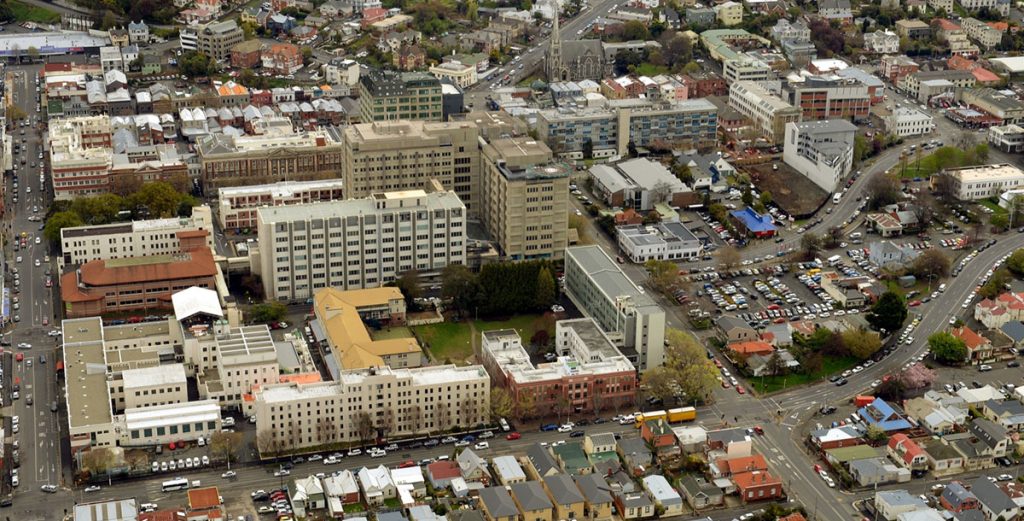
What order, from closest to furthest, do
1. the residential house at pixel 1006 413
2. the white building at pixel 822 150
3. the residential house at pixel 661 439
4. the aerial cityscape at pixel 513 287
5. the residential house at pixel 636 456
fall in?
1. the aerial cityscape at pixel 513 287
2. the residential house at pixel 636 456
3. the residential house at pixel 661 439
4. the residential house at pixel 1006 413
5. the white building at pixel 822 150

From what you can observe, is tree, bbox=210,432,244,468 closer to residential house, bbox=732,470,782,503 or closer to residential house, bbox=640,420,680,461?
residential house, bbox=640,420,680,461

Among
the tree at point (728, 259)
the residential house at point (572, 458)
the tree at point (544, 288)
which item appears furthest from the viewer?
the tree at point (728, 259)

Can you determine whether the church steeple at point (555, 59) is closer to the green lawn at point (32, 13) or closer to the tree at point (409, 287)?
the tree at point (409, 287)

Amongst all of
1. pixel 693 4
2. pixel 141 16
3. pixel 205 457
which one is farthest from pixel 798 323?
pixel 141 16

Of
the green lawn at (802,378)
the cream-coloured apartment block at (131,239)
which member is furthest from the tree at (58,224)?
the green lawn at (802,378)

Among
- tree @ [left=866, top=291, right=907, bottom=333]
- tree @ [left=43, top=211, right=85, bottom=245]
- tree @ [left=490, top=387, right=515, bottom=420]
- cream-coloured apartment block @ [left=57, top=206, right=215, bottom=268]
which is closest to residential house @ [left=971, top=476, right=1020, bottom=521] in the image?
tree @ [left=866, top=291, right=907, bottom=333]

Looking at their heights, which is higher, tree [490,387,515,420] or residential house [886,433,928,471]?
tree [490,387,515,420]
